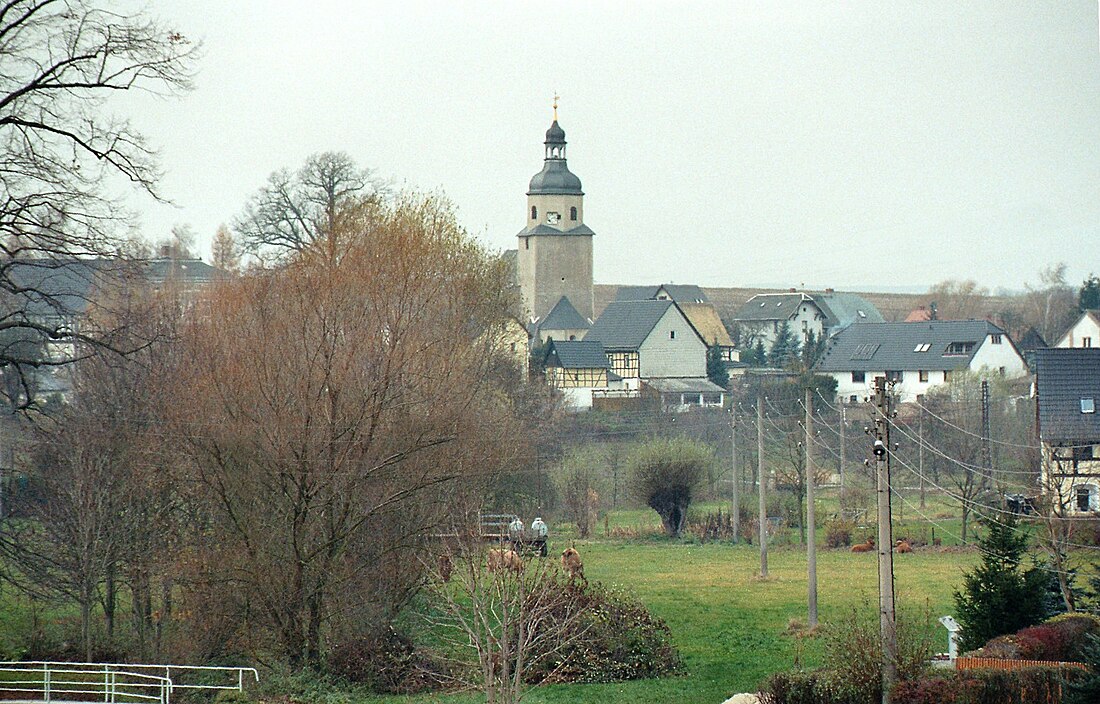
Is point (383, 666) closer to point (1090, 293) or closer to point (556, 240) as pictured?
point (1090, 293)

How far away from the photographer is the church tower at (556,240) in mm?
105438

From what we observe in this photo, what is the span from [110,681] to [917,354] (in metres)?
61.8

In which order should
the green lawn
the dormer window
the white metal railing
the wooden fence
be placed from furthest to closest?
the dormer window
the green lawn
the white metal railing
the wooden fence

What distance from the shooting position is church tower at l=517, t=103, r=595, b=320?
346 ft

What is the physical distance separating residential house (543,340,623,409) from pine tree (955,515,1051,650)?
163ft

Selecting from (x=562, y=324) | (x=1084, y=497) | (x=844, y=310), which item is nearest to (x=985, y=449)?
(x=1084, y=497)

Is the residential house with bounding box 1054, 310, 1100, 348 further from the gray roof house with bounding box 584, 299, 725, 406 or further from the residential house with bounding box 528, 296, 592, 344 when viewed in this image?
the residential house with bounding box 528, 296, 592, 344

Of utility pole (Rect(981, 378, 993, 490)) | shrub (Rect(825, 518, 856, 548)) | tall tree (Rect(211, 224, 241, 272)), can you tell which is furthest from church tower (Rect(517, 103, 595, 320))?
shrub (Rect(825, 518, 856, 548))

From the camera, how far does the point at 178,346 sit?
22719mm

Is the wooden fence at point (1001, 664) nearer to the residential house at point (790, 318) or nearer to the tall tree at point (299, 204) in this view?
the tall tree at point (299, 204)

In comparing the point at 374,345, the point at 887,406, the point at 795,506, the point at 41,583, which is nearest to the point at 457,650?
the point at 374,345

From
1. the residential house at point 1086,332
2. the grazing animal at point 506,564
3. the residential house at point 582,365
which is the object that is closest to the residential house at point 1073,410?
the grazing animal at point 506,564

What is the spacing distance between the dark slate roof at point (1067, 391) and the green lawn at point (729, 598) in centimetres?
617

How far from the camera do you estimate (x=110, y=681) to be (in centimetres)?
1880
